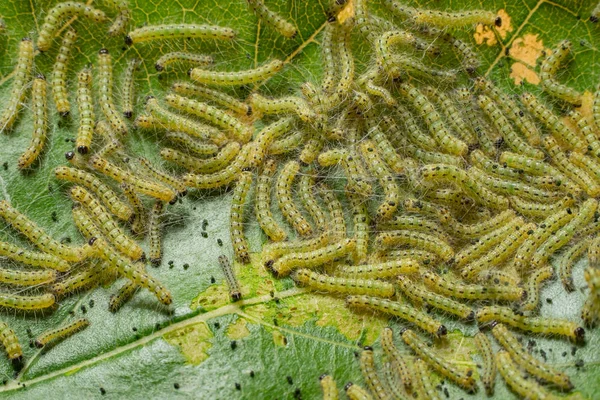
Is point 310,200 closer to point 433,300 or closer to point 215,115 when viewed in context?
point 215,115

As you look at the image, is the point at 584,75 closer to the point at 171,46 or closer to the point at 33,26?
the point at 171,46

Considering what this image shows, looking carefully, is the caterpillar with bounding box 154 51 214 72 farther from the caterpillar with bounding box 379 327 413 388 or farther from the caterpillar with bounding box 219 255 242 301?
the caterpillar with bounding box 379 327 413 388

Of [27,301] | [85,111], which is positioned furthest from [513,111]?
Result: [27,301]

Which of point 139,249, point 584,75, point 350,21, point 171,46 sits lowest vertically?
point 139,249

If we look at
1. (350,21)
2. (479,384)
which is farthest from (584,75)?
(479,384)

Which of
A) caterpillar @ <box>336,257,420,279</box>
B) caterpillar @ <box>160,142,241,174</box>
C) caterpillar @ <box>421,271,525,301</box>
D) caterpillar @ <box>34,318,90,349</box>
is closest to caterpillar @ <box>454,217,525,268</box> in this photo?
caterpillar @ <box>421,271,525,301</box>

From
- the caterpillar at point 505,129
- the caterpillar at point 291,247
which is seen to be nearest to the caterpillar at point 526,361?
the caterpillar at point 291,247
